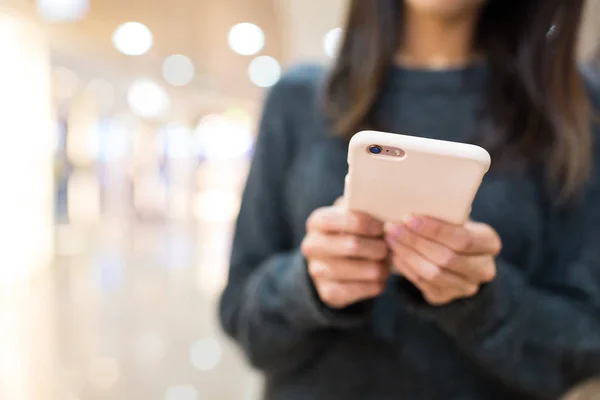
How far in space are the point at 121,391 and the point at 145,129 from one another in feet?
14.8

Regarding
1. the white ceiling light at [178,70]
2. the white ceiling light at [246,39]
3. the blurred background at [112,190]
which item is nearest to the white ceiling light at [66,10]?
the blurred background at [112,190]

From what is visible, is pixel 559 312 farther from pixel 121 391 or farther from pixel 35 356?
pixel 35 356

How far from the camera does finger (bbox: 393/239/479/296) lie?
1.18 ft

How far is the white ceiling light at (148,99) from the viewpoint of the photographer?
4.49 m

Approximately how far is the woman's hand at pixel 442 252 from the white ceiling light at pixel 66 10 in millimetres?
1925

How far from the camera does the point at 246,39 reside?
2.50 metres

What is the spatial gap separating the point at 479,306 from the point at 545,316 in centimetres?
9

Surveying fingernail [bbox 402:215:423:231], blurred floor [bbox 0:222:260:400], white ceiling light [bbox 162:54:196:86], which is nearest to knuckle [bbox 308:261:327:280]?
fingernail [bbox 402:215:423:231]

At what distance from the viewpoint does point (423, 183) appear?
319 mm

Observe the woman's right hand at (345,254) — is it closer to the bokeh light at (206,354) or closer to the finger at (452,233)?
the finger at (452,233)

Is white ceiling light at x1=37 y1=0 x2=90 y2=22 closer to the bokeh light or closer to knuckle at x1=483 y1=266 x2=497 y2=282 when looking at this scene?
the bokeh light

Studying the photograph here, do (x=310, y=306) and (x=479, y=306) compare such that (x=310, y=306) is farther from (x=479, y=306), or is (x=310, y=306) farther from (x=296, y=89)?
(x=296, y=89)

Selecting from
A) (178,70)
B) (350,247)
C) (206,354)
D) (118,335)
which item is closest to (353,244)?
(350,247)

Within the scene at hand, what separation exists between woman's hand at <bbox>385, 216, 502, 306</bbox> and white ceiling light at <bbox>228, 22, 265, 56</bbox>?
6.09 feet
